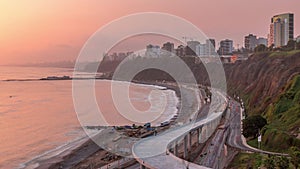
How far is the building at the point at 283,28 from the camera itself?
88769 millimetres

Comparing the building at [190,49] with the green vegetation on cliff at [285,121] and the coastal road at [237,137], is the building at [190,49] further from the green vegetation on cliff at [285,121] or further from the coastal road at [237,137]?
the green vegetation on cliff at [285,121]

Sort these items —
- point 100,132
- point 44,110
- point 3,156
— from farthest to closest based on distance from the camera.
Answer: point 44,110
point 100,132
point 3,156

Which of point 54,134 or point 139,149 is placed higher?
point 139,149

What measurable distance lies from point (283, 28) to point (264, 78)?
57.2 metres

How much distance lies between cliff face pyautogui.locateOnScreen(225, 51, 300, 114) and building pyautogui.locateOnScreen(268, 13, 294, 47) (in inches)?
1323

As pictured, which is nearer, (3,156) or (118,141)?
(3,156)

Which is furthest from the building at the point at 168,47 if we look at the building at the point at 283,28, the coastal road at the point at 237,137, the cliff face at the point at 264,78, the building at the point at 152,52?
the coastal road at the point at 237,137

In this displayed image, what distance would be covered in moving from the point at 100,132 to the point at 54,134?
3.86 meters

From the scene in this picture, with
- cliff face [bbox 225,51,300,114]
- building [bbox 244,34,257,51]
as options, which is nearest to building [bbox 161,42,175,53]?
building [bbox 244,34,257,51]

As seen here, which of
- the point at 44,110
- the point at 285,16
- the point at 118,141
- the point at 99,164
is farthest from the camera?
the point at 285,16

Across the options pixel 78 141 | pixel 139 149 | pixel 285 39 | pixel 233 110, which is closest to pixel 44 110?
pixel 78 141

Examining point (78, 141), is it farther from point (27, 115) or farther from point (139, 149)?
point (27, 115)

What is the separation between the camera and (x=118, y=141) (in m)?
26.3

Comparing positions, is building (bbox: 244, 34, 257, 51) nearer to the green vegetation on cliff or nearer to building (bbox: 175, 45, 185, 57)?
building (bbox: 175, 45, 185, 57)
